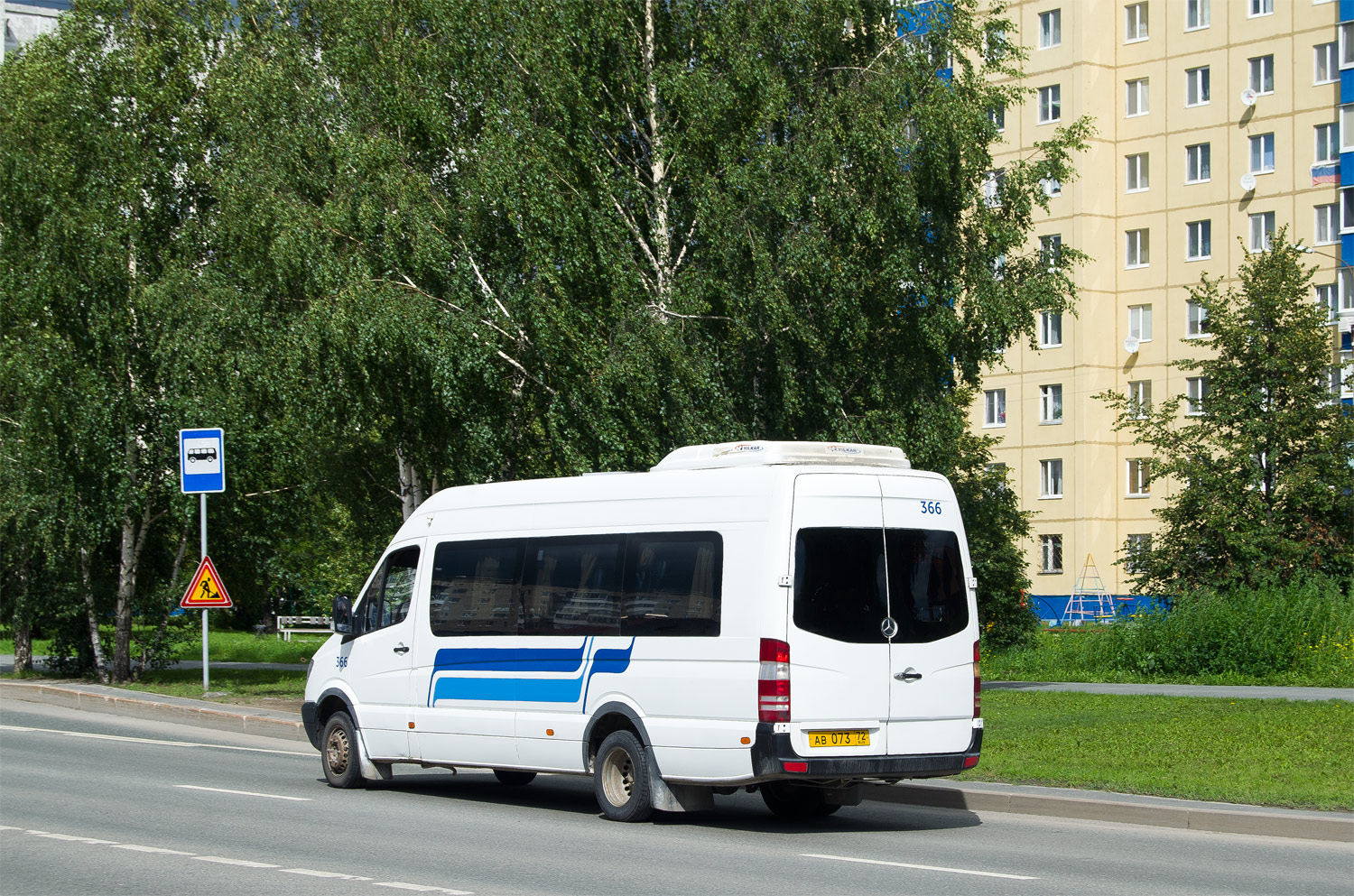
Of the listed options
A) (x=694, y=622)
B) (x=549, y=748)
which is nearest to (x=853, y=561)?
(x=694, y=622)

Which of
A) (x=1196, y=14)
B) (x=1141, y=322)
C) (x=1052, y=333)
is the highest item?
(x=1196, y=14)

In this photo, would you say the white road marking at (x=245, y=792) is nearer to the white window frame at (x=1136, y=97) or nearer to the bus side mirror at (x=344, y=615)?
the bus side mirror at (x=344, y=615)

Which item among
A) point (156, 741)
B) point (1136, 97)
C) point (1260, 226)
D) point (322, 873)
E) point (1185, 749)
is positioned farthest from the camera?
point (1136, 97)

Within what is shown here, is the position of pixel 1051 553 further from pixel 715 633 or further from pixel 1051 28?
pixel 715 633

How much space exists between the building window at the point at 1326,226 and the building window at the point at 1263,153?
2.51 meters

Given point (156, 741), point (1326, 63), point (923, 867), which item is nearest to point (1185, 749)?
point (923, 867)

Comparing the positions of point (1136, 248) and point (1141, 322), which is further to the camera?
point (1136, 248)

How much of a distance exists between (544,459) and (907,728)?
13.1 metres

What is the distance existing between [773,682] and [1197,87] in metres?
58.6

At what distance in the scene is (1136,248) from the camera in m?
66.3

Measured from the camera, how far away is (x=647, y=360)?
22047mm

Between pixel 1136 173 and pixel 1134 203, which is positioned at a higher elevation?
pixel 1136 173

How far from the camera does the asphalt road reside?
915cm

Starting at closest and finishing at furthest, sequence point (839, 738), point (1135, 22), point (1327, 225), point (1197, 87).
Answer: point (839, 738)
point (1327, 225)
point (1197, 87)
point (1135, 22)
